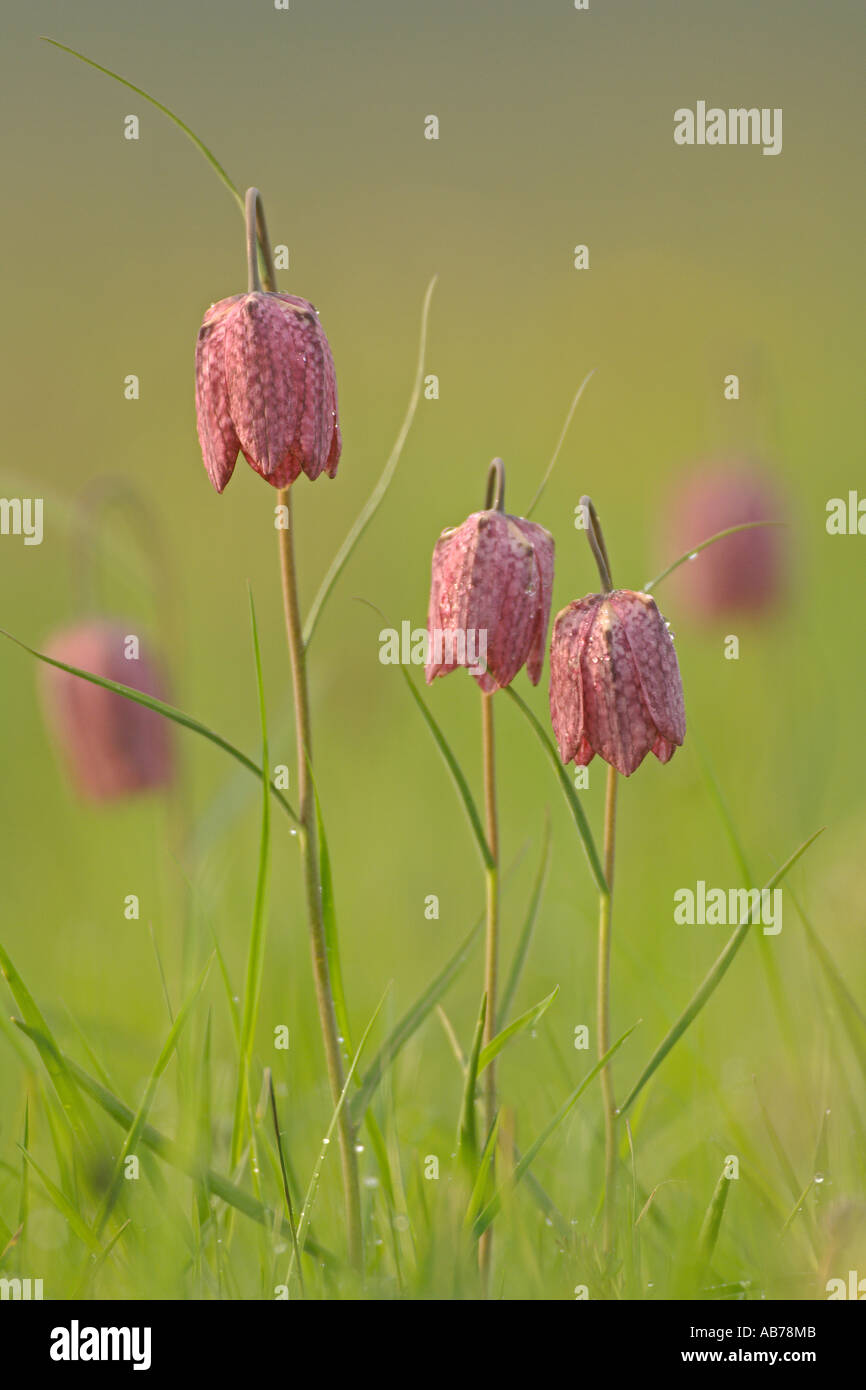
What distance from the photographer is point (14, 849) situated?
387cm

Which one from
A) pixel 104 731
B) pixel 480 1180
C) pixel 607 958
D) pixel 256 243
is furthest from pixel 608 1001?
pixel 104 731

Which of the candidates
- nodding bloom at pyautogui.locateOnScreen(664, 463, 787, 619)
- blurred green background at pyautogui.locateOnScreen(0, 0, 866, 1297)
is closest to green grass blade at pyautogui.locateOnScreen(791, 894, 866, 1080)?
blurred green background at pyautogui.locateOnScreen(0, 0, 866, 1297)

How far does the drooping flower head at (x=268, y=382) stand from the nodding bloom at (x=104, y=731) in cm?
108

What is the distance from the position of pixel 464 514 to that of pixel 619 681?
12.8 ft

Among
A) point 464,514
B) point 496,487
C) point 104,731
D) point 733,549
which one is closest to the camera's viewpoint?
point 496,487

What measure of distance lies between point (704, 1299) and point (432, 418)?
5.96 metres

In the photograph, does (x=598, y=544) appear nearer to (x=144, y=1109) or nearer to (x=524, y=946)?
(x=524, y=946)

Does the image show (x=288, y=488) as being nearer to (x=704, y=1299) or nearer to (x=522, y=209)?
(x=704, y=1299)

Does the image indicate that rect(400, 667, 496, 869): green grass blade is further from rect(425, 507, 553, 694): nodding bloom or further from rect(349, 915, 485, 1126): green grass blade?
rect(349, 915, 485, 1126): green grass blade

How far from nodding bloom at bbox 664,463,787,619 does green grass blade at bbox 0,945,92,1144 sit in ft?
6.73

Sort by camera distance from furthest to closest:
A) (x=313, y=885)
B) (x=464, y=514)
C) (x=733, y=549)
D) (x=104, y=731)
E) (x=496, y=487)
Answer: (x=464, y=514), (x=733, y=549), (x=104, y=731), (x=496, y=487), (x=313, y=885)

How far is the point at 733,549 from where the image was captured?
2.88m

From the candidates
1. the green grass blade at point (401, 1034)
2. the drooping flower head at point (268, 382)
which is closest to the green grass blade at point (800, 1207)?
the green grass blade at point (401, 1034)

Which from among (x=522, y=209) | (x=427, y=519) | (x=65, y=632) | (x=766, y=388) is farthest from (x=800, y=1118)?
(x=522, y=209)
